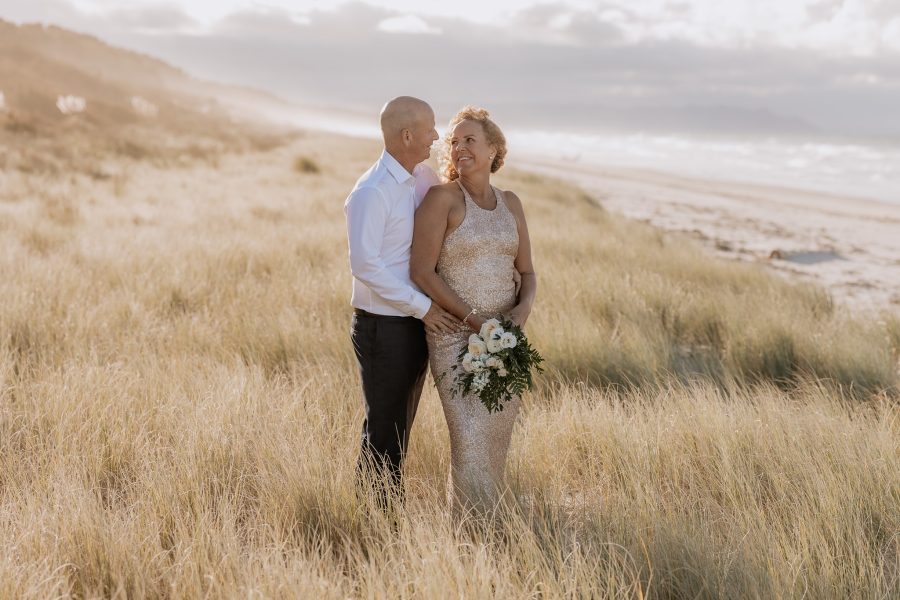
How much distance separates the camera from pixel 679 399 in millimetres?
4125

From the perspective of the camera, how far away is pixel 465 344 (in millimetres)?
3102

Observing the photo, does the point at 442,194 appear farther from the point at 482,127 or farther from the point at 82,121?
the point at 82,121

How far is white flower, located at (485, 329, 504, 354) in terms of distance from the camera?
287cm

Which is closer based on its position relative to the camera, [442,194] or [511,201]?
[442,194]

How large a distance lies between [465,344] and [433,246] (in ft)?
1.47

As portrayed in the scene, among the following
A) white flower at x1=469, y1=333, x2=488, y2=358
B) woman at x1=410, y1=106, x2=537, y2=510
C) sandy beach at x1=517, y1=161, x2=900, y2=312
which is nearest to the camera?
white flower at x1=469, y1=333, x2=488, y2=358

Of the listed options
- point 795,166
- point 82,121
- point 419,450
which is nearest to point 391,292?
point 419,450

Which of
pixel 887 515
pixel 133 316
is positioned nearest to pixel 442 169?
pixel 887 515

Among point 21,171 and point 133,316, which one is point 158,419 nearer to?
point 133,316

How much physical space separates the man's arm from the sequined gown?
10.7 inches

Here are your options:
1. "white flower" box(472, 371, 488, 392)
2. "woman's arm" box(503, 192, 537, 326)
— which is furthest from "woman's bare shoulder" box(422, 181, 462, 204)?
"white flower" box(472, 371, 488, 392)

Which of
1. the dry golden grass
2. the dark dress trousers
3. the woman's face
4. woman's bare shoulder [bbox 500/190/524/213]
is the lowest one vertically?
the dry golden grass

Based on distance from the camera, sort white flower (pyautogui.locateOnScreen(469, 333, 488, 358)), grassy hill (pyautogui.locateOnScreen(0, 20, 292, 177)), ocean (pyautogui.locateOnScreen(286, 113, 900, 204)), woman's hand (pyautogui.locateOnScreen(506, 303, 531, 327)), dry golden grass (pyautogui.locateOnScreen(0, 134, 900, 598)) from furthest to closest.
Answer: ocean (pyautogui.locateOnScreen(286, 113, 900, 204)) → grassy hill (pyautogui.locateOnScreen(0, 20, 292, 177)) → woman's hand (pyautogui.locateOnScreen(506, 303, 531, 327)) → white flower (pyautogui.locateOnScreen(469, 333, 488, 358)) → dry golden grass (pyautogui.locateOnScreen(0, 134, 900, 598))

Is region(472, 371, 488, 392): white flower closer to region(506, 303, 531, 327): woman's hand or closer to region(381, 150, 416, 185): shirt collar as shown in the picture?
region(506, 303, 531, 327): woman's hand
